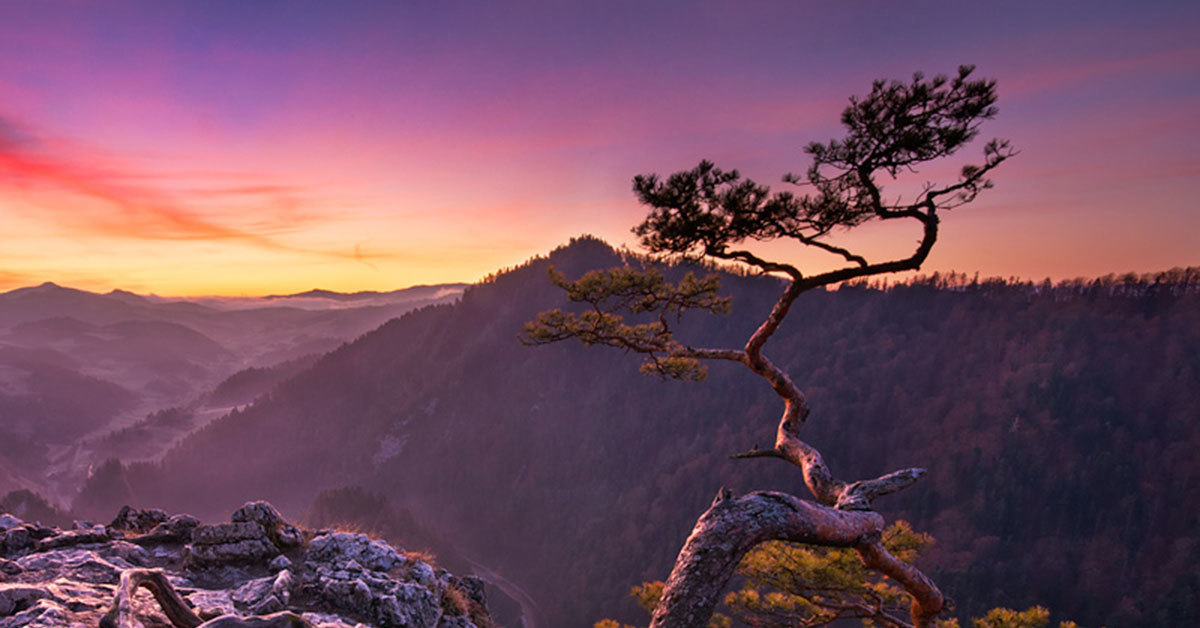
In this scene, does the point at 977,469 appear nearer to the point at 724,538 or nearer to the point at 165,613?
the point at 724,538

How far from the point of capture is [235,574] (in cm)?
989

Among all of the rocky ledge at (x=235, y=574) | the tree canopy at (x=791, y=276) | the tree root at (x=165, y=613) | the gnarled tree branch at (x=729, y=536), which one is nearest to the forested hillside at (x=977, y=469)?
the tree canopy at (x=791, y=276)

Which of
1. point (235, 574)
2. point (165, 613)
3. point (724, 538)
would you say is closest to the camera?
point (165, 613)

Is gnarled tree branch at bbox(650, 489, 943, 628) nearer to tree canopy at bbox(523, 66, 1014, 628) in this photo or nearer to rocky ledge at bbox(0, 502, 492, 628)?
tree canopy at bbox(523, 66, 1014, 628)

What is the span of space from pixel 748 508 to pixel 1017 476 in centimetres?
19077

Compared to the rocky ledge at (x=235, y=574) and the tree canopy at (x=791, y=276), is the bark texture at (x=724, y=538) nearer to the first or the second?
the tree canopy at (x=791, y=276)

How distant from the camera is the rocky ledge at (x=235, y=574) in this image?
6977 mm

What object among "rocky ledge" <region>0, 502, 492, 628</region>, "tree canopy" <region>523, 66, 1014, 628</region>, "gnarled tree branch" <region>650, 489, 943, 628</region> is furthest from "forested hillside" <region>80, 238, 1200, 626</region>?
"gnarled tree branch" <region>650, 489, 943, 628</region>

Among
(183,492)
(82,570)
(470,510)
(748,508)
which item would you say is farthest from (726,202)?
(183,492)

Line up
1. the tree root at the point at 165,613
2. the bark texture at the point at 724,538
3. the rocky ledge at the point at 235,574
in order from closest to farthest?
the tree root at the point at 165,613, the bark texture at the point at 724,538, the rocky ledge at the point at 235,574

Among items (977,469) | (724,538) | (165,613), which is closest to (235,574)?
(165,613)

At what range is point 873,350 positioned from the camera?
198 meters

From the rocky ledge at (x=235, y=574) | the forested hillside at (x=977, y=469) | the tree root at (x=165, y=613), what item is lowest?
the forested hillside at (x=977, y=469)

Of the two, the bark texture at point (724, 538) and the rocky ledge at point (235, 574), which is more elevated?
the bark texture at point (724, 538)
